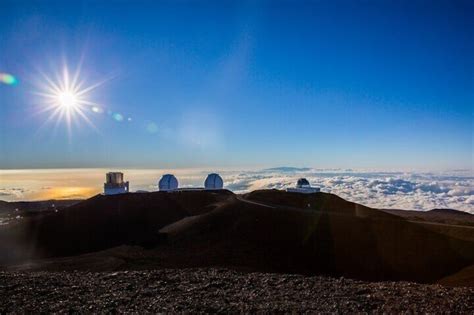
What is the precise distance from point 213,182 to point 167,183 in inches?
277

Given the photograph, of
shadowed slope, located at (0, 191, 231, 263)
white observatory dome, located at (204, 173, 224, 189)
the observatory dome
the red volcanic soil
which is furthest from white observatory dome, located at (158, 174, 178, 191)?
the observatory dome

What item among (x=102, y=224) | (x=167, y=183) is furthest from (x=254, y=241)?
(x=167, y=183)

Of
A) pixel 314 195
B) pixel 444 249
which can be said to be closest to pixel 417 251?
pixel 444 249

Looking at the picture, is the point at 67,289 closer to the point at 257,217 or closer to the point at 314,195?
the point at 257,217

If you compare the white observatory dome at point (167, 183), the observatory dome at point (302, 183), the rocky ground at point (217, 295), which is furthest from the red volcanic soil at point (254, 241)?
the white observatory dome at point (167, 183)

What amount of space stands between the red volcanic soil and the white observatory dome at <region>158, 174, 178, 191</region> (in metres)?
12.9

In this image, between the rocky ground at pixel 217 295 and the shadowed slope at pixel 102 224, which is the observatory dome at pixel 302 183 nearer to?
the shadowed slope at pixel 102 224

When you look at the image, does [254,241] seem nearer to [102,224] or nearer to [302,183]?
[102,224]

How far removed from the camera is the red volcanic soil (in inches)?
1005

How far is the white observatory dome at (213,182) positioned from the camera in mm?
61594

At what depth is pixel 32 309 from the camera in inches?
513

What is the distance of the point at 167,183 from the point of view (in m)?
60.8

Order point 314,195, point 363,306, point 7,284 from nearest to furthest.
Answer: point 363,306, point 7,284, point 314,195

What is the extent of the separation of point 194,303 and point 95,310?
3.17 m
